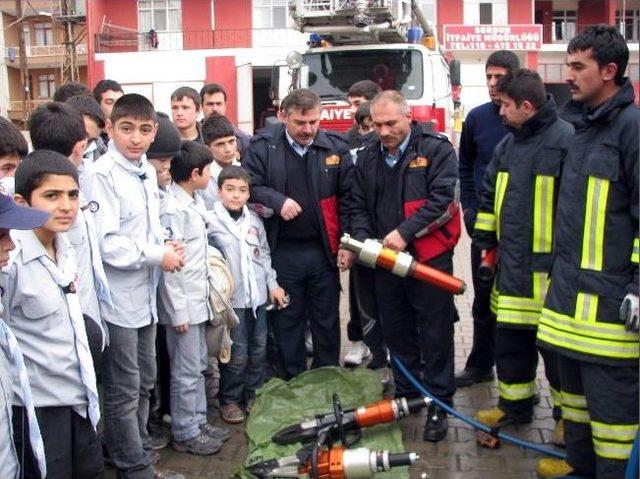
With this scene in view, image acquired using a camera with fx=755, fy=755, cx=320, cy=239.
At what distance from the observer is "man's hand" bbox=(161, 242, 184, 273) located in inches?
148

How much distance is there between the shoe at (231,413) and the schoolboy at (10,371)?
6.95 ft

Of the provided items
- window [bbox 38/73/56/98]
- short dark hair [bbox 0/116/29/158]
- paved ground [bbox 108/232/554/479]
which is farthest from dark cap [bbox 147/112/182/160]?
window [bbox 38/73/56/98]

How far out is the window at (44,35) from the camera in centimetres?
4223

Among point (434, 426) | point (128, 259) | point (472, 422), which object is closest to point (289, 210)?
point (128, 259)

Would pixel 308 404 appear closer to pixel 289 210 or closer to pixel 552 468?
pixel 289 210

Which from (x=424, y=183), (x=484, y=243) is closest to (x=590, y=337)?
(x=484, y=243)

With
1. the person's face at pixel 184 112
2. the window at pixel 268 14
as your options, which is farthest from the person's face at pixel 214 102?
the window at pixel 268 14

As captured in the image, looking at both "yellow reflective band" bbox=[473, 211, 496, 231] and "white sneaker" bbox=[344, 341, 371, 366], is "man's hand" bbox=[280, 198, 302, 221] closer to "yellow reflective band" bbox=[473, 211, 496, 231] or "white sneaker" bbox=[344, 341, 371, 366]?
"yellow reflective band" bbox=[473, 211, 496, 231]

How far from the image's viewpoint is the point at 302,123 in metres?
5.10

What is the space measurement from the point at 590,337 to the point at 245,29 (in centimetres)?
2860

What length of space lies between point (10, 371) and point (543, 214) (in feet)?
9.02

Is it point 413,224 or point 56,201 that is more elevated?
point 56,201

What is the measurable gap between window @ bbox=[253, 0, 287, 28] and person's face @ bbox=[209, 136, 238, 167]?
26.5 meters

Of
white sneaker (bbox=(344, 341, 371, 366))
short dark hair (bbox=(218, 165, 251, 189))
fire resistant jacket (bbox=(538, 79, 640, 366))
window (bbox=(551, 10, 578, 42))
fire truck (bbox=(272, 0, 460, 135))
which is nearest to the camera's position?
fire resistant jacket (bbox=(538, 79, 640, 366))
